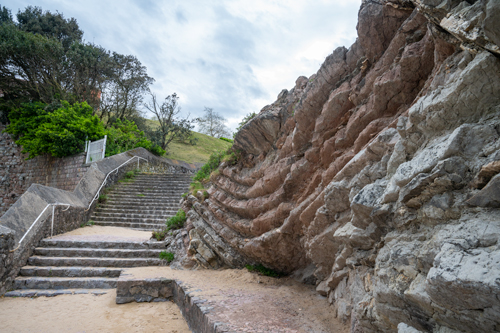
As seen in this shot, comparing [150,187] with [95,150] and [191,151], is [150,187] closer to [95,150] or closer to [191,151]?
[95,150]

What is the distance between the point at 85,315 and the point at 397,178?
5.12 meters

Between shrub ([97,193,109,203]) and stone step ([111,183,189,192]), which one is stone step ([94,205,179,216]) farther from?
stone step ([111,183,189,192])

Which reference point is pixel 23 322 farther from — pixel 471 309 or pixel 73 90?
pixel 73 90

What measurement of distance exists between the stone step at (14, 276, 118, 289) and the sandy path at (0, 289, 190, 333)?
0.41 meters

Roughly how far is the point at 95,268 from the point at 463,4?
24.4 ft

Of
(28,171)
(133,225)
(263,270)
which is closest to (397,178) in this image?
(263,270)

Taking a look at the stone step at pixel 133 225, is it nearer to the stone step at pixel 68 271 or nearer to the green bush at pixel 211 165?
the green bush at pixel 211 165

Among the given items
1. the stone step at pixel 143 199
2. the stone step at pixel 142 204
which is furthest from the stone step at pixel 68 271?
the stone step at pixel 143 199

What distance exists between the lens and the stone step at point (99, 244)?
692cm

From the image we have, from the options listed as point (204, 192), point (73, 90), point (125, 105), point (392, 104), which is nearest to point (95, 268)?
point (204, 192)

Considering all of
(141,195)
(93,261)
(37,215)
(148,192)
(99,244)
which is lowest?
(93,261)

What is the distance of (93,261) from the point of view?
6.55 metres

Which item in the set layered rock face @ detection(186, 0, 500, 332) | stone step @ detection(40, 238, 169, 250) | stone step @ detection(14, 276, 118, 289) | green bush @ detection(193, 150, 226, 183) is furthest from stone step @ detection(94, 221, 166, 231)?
layered rock face @ detection(186, 0, 500, 332)

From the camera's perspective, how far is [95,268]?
250 inches
